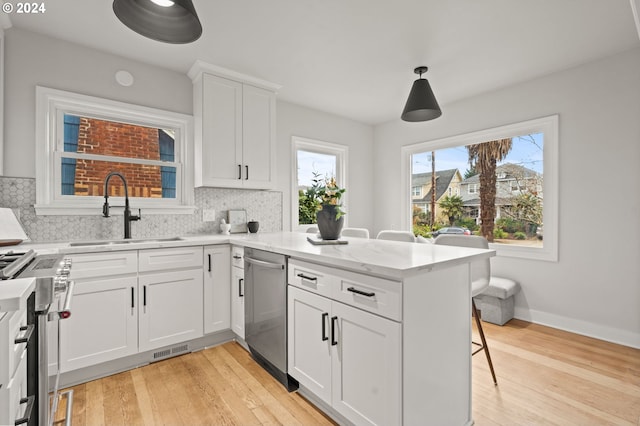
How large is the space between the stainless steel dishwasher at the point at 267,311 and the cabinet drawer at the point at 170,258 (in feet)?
1.51

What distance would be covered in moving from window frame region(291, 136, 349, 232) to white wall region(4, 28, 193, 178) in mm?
1720

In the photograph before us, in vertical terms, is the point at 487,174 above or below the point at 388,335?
above

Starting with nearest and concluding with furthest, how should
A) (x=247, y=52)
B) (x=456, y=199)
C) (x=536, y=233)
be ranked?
(x=247, y=52) → (x=536, y=233) → (x=456, y=199)

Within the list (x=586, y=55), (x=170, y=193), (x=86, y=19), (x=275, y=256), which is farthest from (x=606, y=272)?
(x=86, y=19)

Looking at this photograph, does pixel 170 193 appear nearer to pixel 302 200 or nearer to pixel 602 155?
pixel 302 200

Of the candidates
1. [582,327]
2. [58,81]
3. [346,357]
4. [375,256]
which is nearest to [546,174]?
[582,327]

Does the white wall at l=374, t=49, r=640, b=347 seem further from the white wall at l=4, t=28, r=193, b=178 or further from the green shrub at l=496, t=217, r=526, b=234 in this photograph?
the white wall at l=4, t=28, r=193, b=178

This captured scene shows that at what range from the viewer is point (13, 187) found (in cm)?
232

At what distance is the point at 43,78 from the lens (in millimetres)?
2449

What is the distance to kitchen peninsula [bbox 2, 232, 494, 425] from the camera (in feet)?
4.23

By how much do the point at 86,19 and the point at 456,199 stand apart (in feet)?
13.8

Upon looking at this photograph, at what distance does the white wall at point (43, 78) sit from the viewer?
7.66 ft

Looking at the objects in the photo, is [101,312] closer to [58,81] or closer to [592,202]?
[58,81]

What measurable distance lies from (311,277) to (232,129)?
6.64 feet
